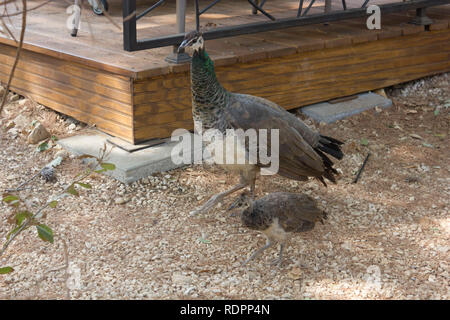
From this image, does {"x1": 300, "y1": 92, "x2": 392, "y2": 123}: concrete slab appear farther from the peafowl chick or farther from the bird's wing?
the peafowl chick

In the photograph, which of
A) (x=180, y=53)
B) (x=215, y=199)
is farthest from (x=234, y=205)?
(x=180, y=53)

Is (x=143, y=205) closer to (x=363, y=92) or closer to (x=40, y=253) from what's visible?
(x=40, y=253)

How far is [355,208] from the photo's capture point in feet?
13.8

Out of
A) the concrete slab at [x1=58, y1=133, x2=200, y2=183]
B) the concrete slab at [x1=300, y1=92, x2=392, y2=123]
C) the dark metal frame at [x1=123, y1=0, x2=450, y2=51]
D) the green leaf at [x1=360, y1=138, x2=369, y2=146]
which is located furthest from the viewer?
the concrete slab at [x1=300, y1=92, x2=392, y2=123]

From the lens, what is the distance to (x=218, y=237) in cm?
385

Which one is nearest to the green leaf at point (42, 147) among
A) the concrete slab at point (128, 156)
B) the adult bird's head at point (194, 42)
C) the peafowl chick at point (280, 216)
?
the concrete slab at point (128, 156)

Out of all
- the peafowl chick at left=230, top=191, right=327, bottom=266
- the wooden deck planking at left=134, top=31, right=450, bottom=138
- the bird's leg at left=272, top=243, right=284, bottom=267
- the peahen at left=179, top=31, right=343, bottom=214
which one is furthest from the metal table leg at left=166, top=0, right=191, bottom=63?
the bird's leg at left=272, top=243, right=284, bottom=267

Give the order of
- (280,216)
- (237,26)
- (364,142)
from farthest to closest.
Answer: (364,142)
(237,26)
(280,216)

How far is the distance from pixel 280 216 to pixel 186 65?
5.60 feet

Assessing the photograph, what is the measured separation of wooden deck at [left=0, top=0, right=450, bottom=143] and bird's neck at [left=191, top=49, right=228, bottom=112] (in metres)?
0.71

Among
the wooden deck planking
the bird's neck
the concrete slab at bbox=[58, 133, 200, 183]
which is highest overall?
the bird's neck

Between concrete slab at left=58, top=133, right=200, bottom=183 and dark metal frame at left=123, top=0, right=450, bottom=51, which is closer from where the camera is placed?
dark metal frame at left=123, top=0, right=450, bottom=51

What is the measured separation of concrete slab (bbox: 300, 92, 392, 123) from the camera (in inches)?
218

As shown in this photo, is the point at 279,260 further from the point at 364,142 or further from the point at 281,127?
the point at 364,142
